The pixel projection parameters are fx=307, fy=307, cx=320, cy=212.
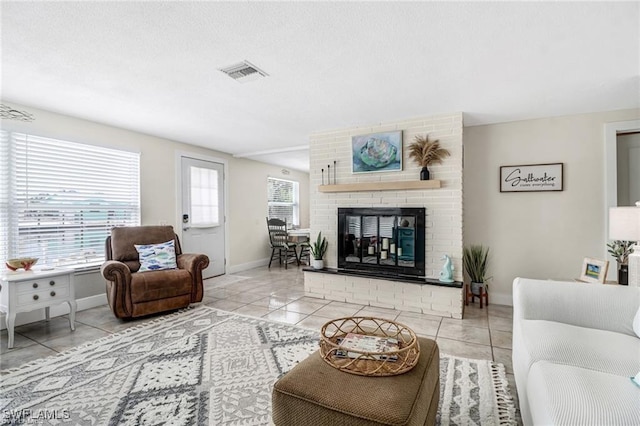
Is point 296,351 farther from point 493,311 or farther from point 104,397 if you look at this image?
point 493,311

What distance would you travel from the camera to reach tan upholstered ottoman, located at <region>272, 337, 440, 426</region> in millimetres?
1094

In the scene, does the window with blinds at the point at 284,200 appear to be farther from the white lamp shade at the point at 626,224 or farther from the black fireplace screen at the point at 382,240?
the white lamp shade at the point at 626,224

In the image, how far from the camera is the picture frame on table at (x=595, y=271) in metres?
2.64

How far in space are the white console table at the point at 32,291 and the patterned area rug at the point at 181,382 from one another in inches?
24.8

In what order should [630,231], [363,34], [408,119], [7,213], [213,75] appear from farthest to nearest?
[408,119], [7,213], [213,75], [630,231], [363,34]

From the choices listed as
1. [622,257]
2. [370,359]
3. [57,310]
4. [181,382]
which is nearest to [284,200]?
[57,310]

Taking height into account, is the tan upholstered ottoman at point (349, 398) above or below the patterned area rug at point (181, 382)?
above

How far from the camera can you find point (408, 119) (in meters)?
3.62

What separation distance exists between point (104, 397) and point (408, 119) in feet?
12.1

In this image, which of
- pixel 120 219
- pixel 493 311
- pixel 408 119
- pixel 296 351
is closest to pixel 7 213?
pixel 120 219

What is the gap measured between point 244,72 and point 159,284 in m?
2.37

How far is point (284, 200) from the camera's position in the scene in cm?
745

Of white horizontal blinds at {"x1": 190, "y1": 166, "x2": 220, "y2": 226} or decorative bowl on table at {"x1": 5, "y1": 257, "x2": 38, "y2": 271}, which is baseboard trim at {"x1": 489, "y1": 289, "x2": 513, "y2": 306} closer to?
white horizontal blinds at {"x1": 190, "y1": 166, "x2": 220, "y2": 226}

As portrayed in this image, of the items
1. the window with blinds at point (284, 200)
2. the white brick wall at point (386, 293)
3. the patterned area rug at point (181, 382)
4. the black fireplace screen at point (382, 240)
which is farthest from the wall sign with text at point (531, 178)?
the window with blinds at point (284, 200)
